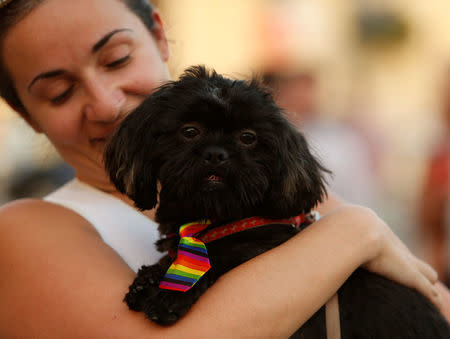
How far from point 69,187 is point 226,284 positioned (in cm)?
104

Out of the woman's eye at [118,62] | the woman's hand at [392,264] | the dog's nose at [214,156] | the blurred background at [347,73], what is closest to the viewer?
the dog's nose at [214,156]

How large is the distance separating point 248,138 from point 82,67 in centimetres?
75

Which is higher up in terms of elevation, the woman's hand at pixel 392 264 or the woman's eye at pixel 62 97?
the woman's eye at pixel 62 97

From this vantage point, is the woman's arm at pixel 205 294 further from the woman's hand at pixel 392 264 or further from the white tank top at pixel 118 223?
the white tank top at pixel 118 223

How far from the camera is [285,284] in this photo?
4.88 ft

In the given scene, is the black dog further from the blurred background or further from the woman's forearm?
the blurred background

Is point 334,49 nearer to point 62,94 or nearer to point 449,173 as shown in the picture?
point 449,173

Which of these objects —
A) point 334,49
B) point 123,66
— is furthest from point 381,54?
point 123,66

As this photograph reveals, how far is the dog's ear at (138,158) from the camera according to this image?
1729 millimetres

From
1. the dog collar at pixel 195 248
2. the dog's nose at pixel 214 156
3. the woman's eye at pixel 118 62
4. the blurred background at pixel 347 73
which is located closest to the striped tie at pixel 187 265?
the dog collar at pixel 195 248

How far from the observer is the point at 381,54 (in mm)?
11156

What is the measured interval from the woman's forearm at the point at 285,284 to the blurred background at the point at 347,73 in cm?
331

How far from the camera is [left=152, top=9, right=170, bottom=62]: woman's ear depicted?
2.31 metres

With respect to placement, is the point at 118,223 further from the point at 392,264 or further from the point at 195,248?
the point at 392,264
